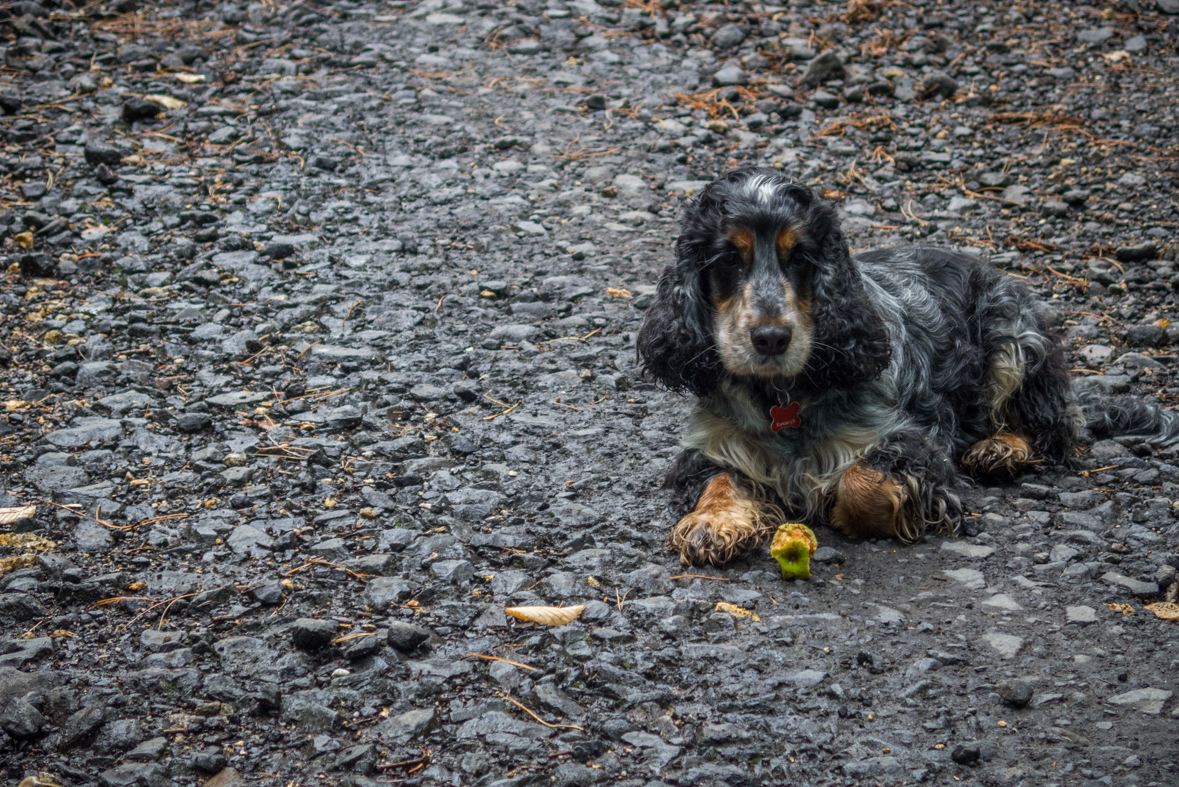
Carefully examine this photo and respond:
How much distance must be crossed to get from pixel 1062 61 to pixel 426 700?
9031mm

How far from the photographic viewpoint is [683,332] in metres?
4.30

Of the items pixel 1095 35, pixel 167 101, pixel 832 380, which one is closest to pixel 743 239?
pixel 832 380

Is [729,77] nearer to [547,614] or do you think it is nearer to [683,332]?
[683,332]

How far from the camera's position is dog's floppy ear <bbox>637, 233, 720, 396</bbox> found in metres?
4.27

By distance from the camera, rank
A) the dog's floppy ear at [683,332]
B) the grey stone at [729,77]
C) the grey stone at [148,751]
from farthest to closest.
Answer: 1. the grey stone at [729,77]
2. the dog's floppy ear at [683,332]
3. the grey stone at [148,751]

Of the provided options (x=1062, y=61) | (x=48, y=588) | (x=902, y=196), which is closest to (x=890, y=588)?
(x=48, y=588)

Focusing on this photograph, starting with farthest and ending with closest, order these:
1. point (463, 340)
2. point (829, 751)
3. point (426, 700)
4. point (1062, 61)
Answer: point (1062, 61) → point (463, 340) → point (426, 700) → point (829, 751)

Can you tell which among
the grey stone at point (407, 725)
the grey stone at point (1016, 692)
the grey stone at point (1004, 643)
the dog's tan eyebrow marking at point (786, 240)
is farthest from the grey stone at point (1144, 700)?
the grey stone at point (407, 725)

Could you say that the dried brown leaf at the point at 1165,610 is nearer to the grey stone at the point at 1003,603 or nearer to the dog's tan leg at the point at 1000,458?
the grey stone at the point at 1003,603

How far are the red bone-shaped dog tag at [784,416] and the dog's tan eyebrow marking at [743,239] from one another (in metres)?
0.74

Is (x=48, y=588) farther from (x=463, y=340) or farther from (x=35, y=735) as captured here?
(x=463, y=340)

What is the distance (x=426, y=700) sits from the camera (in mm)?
3174

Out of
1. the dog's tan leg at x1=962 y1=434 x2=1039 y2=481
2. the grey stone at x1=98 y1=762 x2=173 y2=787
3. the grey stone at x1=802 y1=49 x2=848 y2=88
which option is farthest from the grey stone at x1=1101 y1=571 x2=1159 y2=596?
the grey stone at x1=802 y1=49 x2=848 y2=88

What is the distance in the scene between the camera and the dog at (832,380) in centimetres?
404
